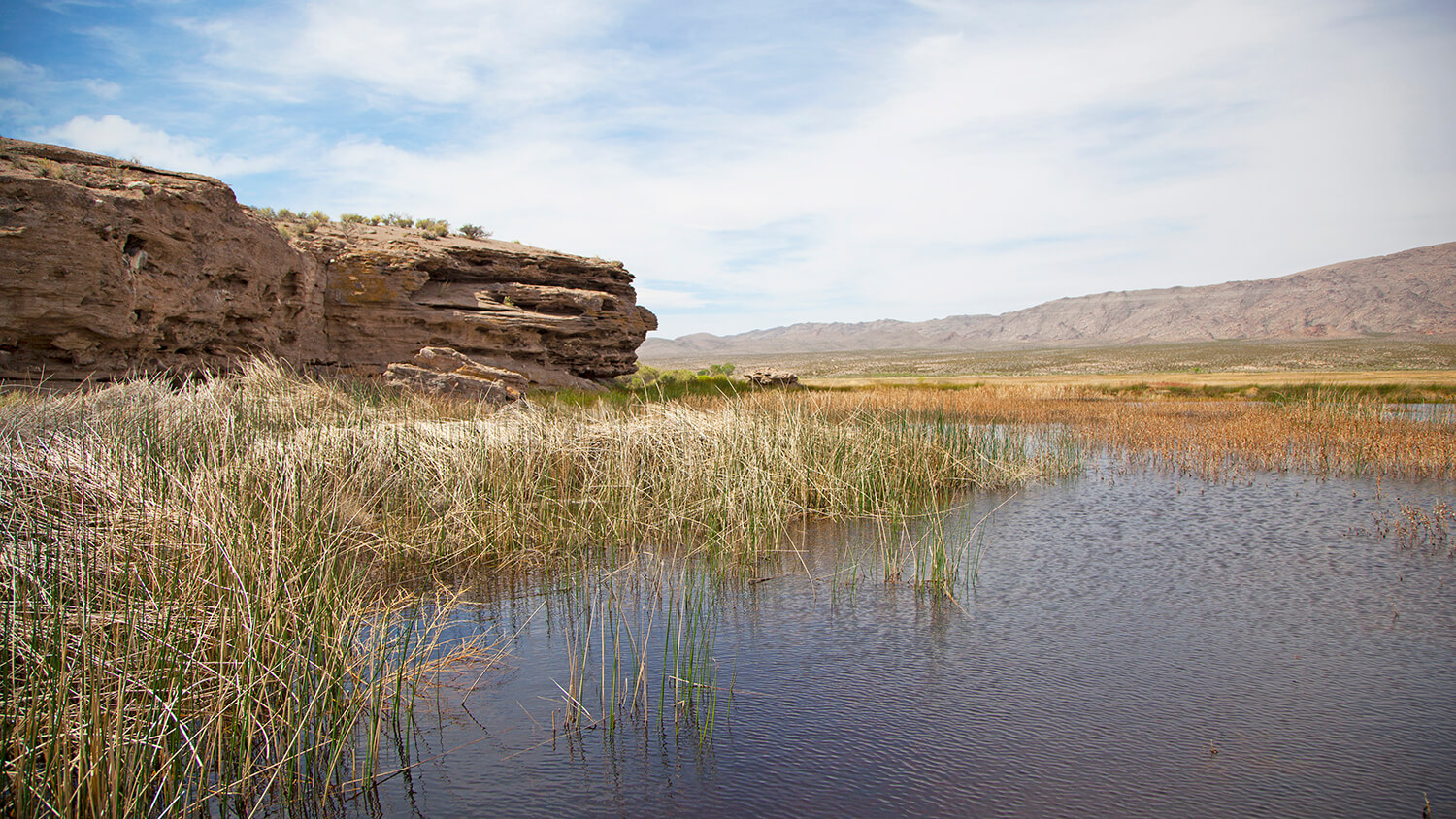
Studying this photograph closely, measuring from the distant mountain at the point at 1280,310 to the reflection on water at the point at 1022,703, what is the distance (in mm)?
125039

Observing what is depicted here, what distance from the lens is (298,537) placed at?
5.21m

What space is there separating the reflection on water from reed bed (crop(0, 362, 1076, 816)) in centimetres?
53

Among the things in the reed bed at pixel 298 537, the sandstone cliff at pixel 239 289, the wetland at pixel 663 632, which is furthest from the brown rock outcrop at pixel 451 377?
the wetland at pixel 663 632

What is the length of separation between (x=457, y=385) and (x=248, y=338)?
15.0 ft

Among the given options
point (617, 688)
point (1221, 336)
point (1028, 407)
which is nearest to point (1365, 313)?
point (1221, 336)

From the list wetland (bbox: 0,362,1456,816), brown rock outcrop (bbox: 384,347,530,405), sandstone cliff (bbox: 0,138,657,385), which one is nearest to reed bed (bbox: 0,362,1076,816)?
wetland (bbox: 0,362,1456,816)

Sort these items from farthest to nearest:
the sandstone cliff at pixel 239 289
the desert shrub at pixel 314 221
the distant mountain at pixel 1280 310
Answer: the distant mountain at pixel 1280 310 < the desert shrub at pixel 314 221 < the sandstone cliff at pixel 239 289

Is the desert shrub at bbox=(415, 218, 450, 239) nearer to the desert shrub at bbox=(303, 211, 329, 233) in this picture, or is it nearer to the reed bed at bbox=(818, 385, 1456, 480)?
the desert shrub at bbox=(303, 211, 329, 233)

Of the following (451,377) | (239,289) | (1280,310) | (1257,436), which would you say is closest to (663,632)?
(451,377)

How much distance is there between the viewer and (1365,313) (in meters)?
121

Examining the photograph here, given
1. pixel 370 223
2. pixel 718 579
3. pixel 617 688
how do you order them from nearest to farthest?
pixel 617 688 → pixel 718 579 → pixel 370 223

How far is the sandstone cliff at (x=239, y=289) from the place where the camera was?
496 inches

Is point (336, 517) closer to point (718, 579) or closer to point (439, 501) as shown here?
point (439, 501)

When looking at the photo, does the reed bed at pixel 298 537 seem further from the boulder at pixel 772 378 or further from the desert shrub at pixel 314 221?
the boulder at pixel 772 378
